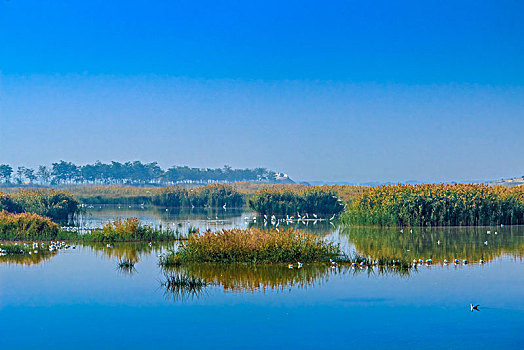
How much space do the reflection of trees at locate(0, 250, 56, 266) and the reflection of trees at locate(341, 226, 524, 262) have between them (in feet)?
28.8

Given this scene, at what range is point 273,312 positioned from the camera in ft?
37.1

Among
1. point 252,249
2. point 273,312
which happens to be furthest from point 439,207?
point 273,312

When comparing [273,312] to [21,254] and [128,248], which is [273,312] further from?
[21,254]

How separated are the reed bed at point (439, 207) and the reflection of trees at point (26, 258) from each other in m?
13.8

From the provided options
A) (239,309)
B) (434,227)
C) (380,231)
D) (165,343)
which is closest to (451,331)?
(239,309)

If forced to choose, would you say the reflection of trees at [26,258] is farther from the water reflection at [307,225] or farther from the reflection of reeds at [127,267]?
the water reflection at [307,225]

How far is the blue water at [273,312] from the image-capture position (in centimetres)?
965

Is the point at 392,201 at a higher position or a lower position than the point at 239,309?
higher

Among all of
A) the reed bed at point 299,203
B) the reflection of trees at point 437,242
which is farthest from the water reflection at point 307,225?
the reed bed at point 299,203

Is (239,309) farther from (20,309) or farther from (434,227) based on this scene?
(434,227)

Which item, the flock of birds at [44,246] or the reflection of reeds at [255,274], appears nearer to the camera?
the reflection of reeds at [255,274]

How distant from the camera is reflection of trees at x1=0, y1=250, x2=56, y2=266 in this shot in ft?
56.4

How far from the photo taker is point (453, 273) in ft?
49.4

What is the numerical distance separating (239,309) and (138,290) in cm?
277
